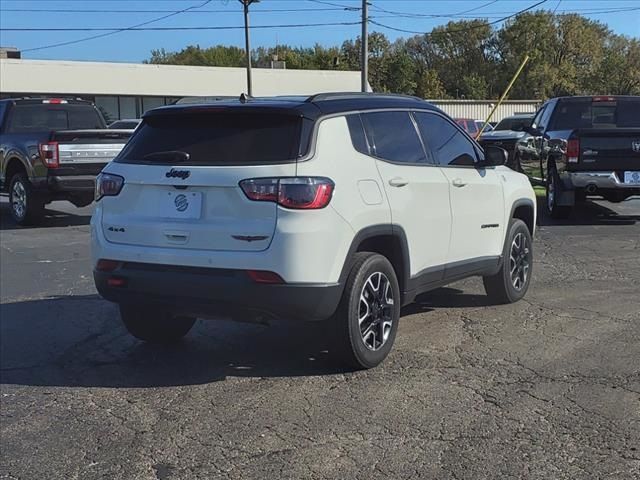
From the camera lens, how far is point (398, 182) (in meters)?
5.62

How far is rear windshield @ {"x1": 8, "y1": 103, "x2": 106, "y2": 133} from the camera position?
45.8ft

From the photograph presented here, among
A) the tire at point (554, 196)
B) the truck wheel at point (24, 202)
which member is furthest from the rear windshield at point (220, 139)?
the tire at point (554, 196)

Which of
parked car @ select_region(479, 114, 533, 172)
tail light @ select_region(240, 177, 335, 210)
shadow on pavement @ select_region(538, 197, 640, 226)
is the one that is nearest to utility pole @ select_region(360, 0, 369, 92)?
parked car @ select_region(479, 114, 533, 172)

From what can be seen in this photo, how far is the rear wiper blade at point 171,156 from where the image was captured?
524 centimetres

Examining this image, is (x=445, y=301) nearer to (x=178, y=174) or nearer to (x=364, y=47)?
(x=178, y=174)

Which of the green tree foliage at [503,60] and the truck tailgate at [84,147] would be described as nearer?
the truck tailgate at [84,147]

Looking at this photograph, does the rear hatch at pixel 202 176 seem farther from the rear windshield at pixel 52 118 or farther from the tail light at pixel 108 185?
the rear windshield at pixel 52 118

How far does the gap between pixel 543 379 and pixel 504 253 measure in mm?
2040

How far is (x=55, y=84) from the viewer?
4341 cm

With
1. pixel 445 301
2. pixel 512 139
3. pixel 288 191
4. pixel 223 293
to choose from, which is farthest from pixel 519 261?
pixel 512 139

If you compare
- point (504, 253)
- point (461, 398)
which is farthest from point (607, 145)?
point (461, 398)

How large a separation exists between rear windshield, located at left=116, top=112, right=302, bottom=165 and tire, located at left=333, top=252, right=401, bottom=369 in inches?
34.8

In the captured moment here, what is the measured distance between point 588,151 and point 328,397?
8314 mm

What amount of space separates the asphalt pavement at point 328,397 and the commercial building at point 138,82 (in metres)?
34.0
